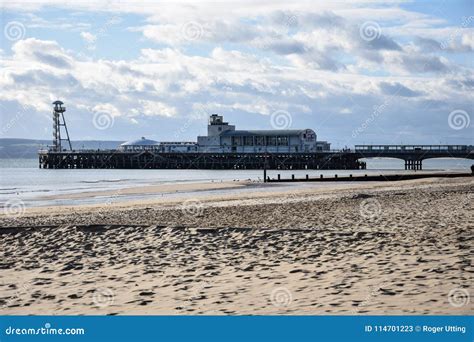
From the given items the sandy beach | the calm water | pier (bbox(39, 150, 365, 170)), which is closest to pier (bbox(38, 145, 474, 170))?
pier (bbox(39, 150, 365, 170))

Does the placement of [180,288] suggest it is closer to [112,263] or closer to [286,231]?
[112,263]

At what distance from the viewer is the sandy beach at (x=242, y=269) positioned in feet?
24.7

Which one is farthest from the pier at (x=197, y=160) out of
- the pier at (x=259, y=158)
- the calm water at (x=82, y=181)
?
the calm water at (x=82, y=181)

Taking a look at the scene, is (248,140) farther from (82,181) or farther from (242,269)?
(242,269)

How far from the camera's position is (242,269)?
9711mm

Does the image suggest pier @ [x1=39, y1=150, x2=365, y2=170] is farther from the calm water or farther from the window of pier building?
the calm water

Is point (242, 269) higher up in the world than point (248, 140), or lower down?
lower down

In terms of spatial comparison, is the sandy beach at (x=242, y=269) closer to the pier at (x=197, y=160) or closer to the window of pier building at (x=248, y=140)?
the pier at (x=197, y=160)

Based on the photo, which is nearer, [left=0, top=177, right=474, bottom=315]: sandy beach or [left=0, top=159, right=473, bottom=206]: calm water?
[left=0, top=177, right=474, bottom=315]: sandy beach

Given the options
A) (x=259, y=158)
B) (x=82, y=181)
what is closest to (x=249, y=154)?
(x=259, y=158)

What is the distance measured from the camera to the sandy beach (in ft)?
24.7

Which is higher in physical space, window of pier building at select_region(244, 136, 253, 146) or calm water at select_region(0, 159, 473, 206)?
window of pier building at select_region(244, 136, 253, 146)

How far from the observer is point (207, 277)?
9.30 metres

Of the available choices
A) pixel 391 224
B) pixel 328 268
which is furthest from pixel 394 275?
pixel 391 224
